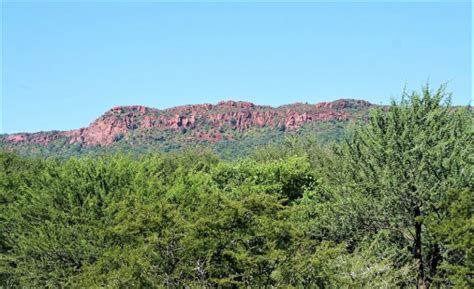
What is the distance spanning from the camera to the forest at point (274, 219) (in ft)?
72.4

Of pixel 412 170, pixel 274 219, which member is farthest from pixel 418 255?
pixel 274 219

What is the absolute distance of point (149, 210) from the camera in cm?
2392

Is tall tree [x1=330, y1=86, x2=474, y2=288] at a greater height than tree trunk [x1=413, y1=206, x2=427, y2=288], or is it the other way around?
tall tree [x1=330, y1=86, x2=474, y2=288]

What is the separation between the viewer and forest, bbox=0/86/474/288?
22062 millimetres

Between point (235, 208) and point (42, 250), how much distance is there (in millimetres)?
14383

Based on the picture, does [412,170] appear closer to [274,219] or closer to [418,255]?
[418,255]

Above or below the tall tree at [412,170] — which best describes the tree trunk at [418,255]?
below

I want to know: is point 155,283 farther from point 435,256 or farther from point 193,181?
point 193,181

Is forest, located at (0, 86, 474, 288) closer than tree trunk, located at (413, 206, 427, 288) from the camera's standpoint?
Yes

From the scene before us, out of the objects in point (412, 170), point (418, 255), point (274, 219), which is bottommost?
point (418, 255)

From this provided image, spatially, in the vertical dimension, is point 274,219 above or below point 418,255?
above

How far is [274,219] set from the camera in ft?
75.0

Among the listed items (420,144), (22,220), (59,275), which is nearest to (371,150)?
(420,144)

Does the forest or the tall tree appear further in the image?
the tall tree
